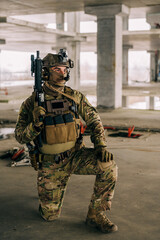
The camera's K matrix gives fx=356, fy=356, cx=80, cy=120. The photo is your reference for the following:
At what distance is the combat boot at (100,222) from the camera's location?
3.55 m

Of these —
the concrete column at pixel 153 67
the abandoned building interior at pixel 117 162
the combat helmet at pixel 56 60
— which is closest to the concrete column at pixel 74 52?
the abandoned building interior at pixel 117 162

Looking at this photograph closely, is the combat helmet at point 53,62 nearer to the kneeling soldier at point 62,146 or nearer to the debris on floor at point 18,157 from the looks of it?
the kneeling soldier at point 62,146

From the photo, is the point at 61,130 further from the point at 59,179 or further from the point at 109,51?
the point at 109,51

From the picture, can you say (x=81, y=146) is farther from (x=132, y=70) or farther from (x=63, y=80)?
(x=132, y=70)

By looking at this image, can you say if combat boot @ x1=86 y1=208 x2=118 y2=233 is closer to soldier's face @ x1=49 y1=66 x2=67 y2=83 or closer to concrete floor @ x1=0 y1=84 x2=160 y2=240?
concrete floor @ x1=0 y1=84 x2=160 y2=240

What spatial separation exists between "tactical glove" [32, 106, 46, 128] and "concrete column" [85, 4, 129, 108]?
1012cm

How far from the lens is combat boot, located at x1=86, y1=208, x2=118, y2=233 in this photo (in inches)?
140

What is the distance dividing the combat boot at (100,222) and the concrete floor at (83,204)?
57 millimetres

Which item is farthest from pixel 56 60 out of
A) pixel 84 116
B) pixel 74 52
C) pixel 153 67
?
pixel 153 67

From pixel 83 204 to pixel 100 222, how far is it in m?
0.73

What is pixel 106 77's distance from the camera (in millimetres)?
13562

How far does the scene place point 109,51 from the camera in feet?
43.6

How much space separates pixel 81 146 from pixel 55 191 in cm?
56

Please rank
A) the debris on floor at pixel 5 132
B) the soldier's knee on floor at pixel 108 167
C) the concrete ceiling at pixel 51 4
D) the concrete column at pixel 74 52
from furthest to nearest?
the concrete column at pixel 74 52 → the concrete ceiling at pixel 51 4 → the debris on floor at pixel 5 132 → the soldier's knee on floor at pixel 108 167
